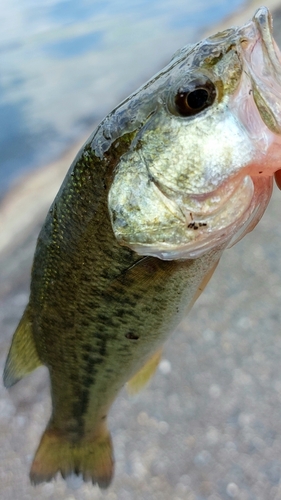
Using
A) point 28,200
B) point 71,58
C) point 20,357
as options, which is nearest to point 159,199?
point 20,357

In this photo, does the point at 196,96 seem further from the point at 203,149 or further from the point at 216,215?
the point at 216,215

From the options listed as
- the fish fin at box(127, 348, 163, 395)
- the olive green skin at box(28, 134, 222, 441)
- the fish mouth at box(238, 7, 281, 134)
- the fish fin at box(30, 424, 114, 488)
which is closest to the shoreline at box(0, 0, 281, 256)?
the fish fin at box(30, 424, 114, 488)

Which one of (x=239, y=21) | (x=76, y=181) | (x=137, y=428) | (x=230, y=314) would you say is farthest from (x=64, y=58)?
(x=76, y=181)

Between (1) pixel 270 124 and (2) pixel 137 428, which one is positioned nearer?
(1) pixel 270 124

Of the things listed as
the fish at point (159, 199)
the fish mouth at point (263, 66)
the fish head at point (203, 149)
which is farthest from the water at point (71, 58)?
the fish mouth at point (263, 66)

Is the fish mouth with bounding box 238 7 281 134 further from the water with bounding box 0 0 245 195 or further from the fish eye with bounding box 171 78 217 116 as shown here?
the water with bounding box 0 0 245 195

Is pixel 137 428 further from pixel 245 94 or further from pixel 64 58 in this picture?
pixel 64 58
